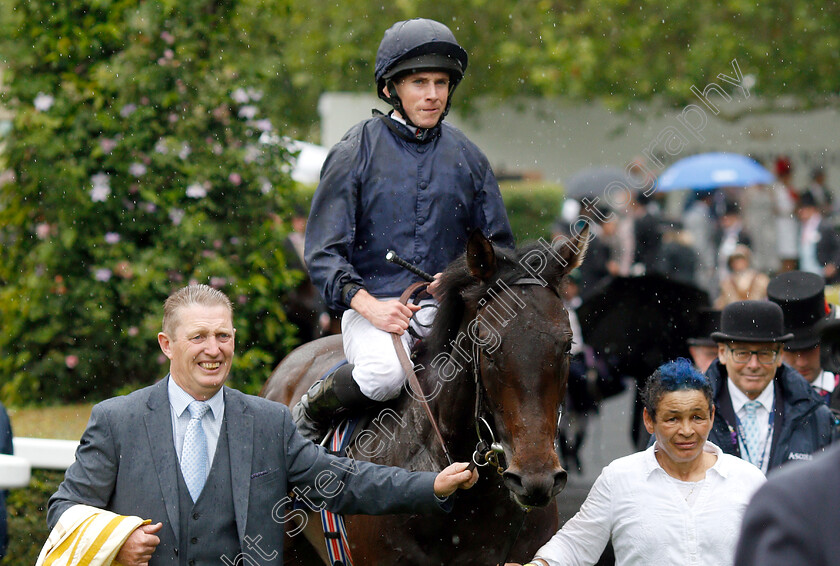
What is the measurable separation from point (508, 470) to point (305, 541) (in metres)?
1.90

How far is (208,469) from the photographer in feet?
12.1

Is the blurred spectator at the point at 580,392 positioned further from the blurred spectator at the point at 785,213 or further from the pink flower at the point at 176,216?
the blurred spectator at the point at 785,213

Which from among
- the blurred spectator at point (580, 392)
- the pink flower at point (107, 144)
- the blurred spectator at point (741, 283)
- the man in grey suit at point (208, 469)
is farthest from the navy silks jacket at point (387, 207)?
the blurred spectator at point (741, 283)

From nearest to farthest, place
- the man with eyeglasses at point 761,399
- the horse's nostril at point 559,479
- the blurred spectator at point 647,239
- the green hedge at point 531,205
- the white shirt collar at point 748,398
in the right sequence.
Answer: the horse's nostril at point 559,479, the man with eyeglasses at point 761,399, the white shirt collar at point 748,398, the blurred spectator at point 647,239, the green hedge at point 531,205

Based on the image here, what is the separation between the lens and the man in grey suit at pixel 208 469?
11.7ft

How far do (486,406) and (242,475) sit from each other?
0.89 meters

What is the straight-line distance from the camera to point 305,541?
16.9ft

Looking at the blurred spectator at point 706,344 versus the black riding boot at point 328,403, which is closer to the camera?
the black riding boot at point 328,403

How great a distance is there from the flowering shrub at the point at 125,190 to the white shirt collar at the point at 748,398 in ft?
10.8

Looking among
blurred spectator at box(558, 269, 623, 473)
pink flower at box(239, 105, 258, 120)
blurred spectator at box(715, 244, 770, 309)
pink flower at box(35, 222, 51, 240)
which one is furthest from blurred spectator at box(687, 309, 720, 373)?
pink flower at box(35, 222, 51, 240)

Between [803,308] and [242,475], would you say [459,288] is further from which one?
[803,308]

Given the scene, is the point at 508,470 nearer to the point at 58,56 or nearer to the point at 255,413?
the point at 255,413

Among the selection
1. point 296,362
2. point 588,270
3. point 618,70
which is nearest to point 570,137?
point 618,70

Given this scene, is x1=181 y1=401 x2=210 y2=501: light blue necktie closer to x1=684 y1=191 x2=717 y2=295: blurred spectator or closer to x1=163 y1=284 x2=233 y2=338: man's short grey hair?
x1=163 y1=284 x2=233 y2=338: man's short grey hair
